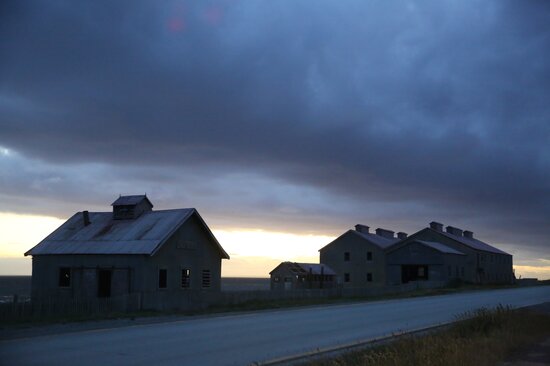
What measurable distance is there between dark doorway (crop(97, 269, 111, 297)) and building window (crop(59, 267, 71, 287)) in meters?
2.38

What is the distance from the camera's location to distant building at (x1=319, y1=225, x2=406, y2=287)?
82375 millimetres

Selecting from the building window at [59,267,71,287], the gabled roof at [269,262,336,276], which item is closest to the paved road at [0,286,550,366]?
the building window at [59,267,71,287]

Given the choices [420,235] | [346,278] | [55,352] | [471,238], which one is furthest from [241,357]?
[471,238]

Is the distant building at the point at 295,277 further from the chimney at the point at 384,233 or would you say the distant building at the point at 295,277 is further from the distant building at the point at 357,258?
the chimney at the point at 384,233

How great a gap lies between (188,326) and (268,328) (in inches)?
111

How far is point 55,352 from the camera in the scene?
13727 mm

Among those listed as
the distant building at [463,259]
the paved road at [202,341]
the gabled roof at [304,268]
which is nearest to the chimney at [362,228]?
the distant building at [463,259]

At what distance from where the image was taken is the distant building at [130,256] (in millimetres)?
34062

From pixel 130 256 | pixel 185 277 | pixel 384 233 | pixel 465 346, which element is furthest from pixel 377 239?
pixel 465 346

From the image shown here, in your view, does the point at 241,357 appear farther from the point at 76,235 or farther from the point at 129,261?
the point at 76,235

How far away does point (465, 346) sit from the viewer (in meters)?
13.1

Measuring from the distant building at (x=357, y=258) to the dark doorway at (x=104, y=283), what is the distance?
51851mm

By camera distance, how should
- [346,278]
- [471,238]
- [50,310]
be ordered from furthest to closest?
[471,238] → [346,278] → [50,310]

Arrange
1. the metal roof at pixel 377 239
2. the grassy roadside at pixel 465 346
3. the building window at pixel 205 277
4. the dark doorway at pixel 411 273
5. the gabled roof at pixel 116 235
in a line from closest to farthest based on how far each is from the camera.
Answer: the grassy roadside at pixel 465 346 → the gabled roof at pixel 116 235 → the building window at pixel 205 277 → the dark doorway at pixel 411 273 → the metal roof at pixel 377 239
